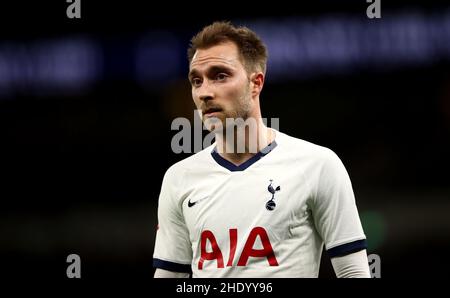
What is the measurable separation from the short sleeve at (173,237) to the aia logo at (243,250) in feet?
0.62

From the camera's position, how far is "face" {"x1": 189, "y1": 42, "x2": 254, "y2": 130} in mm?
3209

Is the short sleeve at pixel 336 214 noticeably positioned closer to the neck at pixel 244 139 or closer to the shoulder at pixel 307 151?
the shoulder at pixel 307 151

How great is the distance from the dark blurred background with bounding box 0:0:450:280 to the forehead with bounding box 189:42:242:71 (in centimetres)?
156

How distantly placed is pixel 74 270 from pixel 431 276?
2.63m

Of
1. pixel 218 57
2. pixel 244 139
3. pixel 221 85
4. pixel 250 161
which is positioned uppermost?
pixel 218 57

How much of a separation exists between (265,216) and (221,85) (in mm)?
646

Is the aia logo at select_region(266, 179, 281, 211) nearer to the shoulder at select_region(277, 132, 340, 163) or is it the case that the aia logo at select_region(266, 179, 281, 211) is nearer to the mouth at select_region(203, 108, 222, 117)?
the shoulder at select_region(277, 132, 340, 163)

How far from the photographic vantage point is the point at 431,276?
5.17m

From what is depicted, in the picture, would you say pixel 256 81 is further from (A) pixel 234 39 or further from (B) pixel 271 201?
(B) pixel 271 201

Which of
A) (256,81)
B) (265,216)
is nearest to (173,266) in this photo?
(265,216)

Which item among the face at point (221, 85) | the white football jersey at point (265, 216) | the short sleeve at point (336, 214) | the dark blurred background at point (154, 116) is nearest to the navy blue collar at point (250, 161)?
the white football jersey at point (265, 216)

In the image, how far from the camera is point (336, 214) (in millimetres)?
3051

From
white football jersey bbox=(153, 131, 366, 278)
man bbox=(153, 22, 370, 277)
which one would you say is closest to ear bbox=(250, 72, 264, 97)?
man bbox=(153, 22, 370, 277)

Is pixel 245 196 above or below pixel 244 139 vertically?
below
